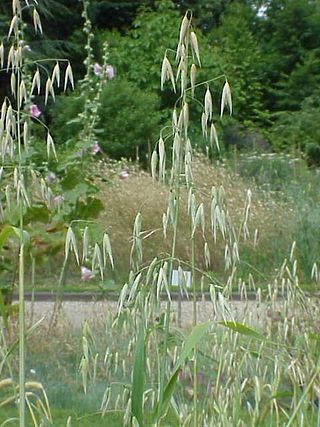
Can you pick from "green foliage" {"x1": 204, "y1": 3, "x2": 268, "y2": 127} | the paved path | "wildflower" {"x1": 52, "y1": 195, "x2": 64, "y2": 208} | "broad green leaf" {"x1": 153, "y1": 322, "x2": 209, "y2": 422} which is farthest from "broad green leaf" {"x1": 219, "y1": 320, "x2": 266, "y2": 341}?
"green foliage" {"x1": 204, "y1": 3, "x2": 268, "y2": 127}

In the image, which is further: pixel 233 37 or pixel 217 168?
pixel 233 37

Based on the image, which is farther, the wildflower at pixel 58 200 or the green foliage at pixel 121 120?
the green foliage at pixel 121 120

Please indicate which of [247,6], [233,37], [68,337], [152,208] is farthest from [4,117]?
[247,6]

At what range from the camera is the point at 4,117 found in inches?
78.0

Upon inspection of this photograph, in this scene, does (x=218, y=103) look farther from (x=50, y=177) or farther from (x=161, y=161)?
(x=161, y=161)

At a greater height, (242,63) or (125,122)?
(242,63)

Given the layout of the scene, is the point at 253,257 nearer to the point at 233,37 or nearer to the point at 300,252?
the point at 300,252

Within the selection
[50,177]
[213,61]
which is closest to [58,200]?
[50,177]

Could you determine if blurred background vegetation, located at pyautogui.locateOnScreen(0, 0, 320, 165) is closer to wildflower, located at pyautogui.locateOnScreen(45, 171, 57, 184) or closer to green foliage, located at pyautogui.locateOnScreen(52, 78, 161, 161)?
green foliage, located at pyautogui.locateOnScreen(52, 78, 161, 161)

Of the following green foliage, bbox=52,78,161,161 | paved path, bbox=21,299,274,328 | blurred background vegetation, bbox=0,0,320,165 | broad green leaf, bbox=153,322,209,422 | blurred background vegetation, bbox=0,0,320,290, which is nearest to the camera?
broad green leaf, bbox=153,322,209,422

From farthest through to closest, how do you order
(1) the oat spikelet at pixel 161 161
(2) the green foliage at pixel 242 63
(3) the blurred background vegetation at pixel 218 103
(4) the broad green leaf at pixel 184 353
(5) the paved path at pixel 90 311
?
(2) the green foliage at pixel 242 63
(3) the blurred background vegetation at pixel 218 103
(5) the paved path at pixel 90 311
(1) the oat spikelet at pixel 161 161
(4) the broad green leaf at pixel 184 353

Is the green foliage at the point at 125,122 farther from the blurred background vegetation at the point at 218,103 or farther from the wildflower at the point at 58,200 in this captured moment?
the wildflower at the point at 58,200

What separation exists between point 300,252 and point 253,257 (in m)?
0.45

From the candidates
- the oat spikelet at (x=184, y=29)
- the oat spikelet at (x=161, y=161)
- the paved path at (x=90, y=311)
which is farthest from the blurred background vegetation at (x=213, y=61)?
the oat spikelet at (x=184, y=29)
